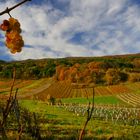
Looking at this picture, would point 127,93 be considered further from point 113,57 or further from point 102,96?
point 113,57

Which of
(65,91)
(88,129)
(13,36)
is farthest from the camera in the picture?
(65,91)

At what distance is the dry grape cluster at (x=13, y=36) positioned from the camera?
1372mm

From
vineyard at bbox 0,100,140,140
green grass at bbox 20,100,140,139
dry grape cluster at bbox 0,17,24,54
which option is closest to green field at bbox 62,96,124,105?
vineyard at bbox 0,100,140,140

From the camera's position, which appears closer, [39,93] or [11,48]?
[11,48]

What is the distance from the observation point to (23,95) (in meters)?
96.0

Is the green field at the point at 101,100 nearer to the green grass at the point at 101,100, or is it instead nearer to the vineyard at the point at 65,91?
the green grass at the point at 101,100

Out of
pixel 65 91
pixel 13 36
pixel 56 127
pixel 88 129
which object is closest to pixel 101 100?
pixel 65 91

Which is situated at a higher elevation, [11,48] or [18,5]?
[18,5]

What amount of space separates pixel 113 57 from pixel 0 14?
15795cm

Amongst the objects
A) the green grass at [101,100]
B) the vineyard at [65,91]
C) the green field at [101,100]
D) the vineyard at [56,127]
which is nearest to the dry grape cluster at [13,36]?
the vineyard at [56,127]

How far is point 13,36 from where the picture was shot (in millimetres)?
1377

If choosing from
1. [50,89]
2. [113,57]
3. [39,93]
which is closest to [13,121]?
[39,93]

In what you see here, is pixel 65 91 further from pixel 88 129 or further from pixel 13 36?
pixel 13 36

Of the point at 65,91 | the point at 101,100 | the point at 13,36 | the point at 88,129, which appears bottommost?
the point at 13,36
